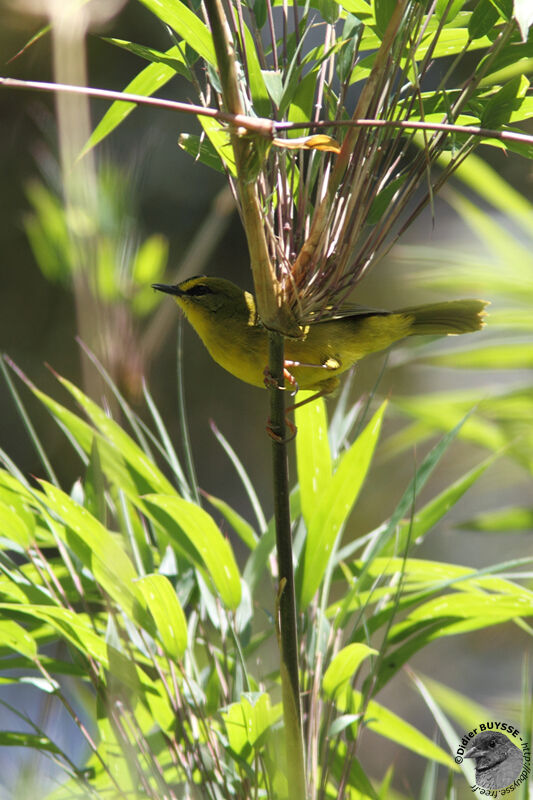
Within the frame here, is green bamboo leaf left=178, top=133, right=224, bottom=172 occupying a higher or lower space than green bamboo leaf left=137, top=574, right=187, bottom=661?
higher

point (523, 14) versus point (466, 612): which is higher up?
point (523, 14)

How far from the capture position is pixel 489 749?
0.50 metres

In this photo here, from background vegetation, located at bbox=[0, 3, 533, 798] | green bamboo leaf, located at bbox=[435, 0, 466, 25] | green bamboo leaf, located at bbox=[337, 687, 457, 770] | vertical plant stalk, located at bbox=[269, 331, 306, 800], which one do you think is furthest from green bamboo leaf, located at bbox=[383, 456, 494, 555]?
green bamboo leaf, located at bbox=[435, 0, 466, 25]

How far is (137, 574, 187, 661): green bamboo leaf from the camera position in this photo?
465 mm

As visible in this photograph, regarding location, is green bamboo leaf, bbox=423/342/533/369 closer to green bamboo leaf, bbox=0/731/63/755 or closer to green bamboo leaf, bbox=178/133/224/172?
green bamboo leaf, bbox=178/133/224/172

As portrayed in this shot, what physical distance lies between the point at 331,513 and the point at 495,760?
0.64 ft

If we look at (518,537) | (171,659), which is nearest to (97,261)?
(171,659)

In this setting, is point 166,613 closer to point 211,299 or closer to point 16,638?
point 16,638

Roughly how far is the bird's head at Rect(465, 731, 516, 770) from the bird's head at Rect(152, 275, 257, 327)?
1.50ft

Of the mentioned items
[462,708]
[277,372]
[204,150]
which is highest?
[204,150]

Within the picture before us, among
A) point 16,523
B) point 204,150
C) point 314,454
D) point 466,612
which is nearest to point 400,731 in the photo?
point 466,612

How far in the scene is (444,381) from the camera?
1601 mm

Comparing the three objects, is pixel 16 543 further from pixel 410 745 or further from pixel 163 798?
pixel 410 745

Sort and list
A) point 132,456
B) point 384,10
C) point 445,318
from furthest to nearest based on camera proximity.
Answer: point 445,318 < point 132,456 < point 384,10
